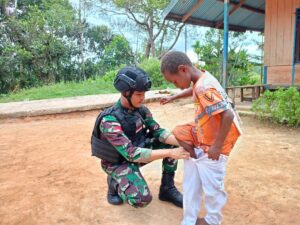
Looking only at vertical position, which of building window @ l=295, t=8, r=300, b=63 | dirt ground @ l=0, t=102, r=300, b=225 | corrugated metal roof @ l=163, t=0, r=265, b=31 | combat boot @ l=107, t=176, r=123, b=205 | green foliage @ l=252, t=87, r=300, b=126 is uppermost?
corrugated metal roof @ l=163, t=0, r=265, b=31

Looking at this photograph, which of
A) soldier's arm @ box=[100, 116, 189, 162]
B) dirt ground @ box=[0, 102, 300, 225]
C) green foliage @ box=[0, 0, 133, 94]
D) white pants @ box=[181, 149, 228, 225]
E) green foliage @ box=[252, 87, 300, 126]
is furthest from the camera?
green foliage @ box=[0, 0, 133, 94]

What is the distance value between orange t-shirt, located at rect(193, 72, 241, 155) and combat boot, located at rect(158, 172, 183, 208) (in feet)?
2.20

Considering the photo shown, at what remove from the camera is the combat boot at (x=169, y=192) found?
97.3 inches

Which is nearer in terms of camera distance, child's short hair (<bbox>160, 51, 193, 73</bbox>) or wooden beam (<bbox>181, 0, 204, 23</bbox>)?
child's short hair (<bbox>160, 51, 193, 73</bbox>)

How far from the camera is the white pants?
1920 mm

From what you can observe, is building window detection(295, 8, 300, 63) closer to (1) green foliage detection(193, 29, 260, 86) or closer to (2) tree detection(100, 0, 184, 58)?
(1) green foliage detection(193, 29, 260, 86)

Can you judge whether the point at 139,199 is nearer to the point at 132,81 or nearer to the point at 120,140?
the point at 120,140

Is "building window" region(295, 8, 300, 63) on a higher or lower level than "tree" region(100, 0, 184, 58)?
lower

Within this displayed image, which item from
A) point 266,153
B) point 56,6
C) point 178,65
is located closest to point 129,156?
point 178,65

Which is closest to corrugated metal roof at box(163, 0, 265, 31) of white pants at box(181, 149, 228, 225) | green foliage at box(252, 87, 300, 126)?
green foliage at box(252, 87, 300, 126)

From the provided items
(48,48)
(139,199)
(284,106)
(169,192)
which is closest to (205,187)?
(139,199)

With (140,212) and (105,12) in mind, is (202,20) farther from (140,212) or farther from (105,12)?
(105,12)

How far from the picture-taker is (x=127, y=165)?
91.5 inches

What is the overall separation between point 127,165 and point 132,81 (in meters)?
0.67
